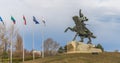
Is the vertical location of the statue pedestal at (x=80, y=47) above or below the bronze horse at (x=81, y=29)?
below

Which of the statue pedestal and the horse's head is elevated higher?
the horse's head

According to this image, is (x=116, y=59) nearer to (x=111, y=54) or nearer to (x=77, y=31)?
(x=111, y=54)

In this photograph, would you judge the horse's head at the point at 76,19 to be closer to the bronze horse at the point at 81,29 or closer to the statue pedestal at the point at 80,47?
the bronze horse at the point at 81,29

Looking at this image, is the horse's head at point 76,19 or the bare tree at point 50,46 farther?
the bare tree at point 50,46

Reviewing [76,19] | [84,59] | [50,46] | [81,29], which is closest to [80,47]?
[81,29]

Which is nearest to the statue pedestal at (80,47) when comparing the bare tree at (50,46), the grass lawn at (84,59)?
the grass lawn at (84,59)

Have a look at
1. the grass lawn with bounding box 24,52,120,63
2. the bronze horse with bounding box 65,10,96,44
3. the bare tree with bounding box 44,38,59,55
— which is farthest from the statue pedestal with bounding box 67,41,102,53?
the bare tree with bounding box 44,38,59,55

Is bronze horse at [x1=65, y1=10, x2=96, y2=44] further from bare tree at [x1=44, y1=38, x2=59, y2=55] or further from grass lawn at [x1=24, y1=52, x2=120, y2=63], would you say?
bare tree at [x1=44, y1=38, x2=59, y2=55]

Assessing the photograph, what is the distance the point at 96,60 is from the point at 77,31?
313 inches

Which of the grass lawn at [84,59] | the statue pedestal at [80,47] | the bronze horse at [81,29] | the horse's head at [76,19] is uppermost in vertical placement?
the horse's head at [76,19]

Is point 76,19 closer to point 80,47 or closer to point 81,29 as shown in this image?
point 81,29

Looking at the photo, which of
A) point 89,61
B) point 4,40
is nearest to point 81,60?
point 89,61

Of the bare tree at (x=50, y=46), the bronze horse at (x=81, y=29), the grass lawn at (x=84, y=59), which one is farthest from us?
the bare tree at (x=50, y=46)

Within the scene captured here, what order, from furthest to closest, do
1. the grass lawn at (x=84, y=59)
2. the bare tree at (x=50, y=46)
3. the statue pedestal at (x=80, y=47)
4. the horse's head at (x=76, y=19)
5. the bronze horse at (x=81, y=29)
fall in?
the bare tree at (x=50, y=46) → the horse's head at (x=76, y=19) → the bronze horse at (x=81, y=29) → the statue pedestal at (x=80, y=47) → the grass lawn at (x=84, y=59)
